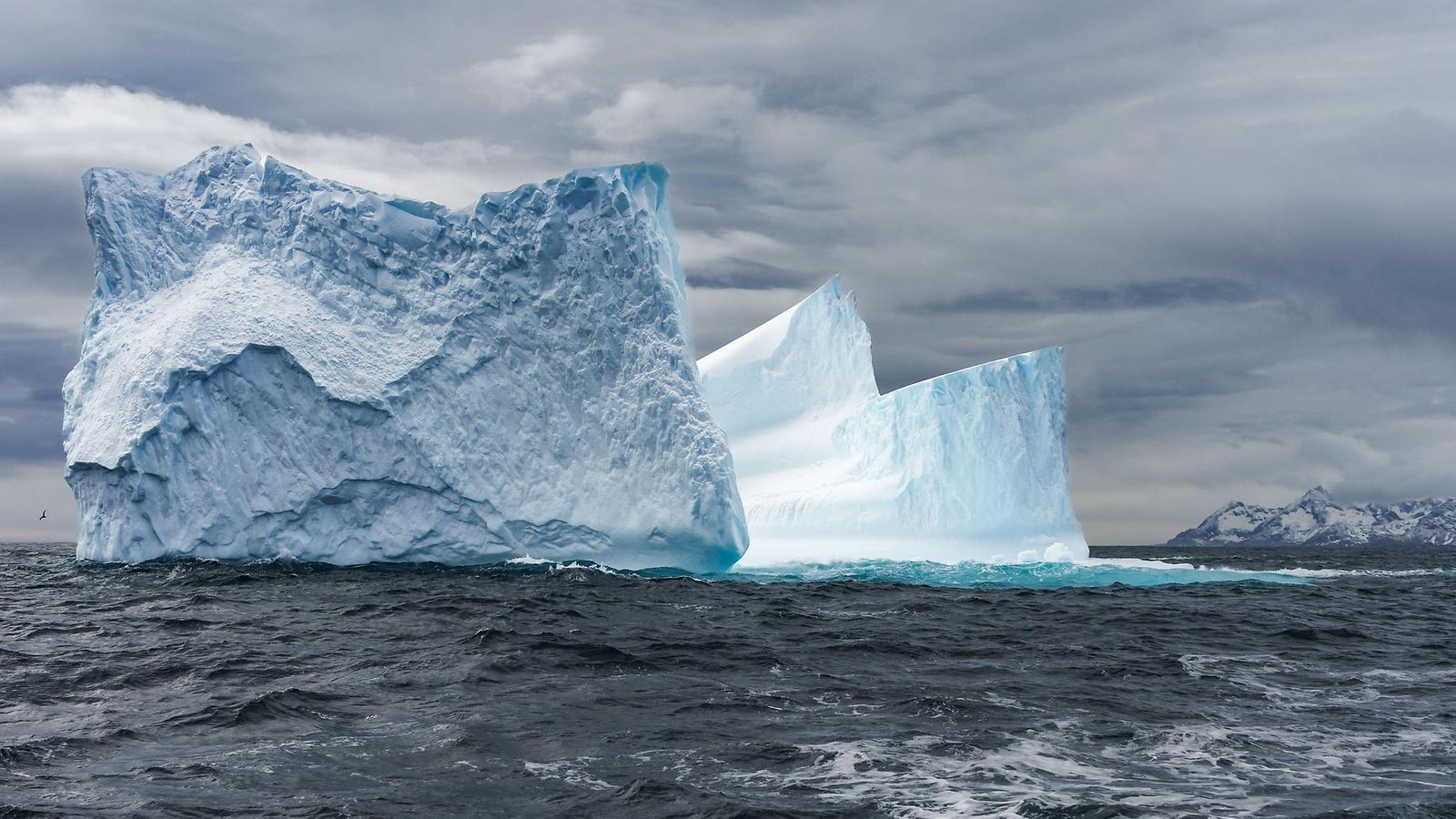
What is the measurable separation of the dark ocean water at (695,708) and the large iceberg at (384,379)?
4462 mm

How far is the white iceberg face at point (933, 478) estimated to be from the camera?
27.8 metres

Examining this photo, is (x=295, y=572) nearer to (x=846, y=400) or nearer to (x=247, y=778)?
(x=247, y=778)

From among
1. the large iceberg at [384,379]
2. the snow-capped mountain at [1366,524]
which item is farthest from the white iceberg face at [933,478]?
the snow-capped mountain at [1366,524]

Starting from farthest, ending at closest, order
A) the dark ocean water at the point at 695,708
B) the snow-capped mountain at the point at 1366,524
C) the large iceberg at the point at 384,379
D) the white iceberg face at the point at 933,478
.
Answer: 1. the snow-capped mountain at the point at 1366,524
2. the white iceberg face at the point at 933,478
3. the large iceberg at the point at 384,379
4. the dark ocean water at the point at 695,708

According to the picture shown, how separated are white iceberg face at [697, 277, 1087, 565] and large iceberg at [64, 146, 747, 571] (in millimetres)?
6836

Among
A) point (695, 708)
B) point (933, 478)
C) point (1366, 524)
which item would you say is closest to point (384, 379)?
point (695, 708)

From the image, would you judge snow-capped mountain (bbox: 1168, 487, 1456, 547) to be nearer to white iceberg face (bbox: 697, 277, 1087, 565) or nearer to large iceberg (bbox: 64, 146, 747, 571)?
white iceberg face (bbox: 697, 277, 1087, 565)

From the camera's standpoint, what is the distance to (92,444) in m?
18.7

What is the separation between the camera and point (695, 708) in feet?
25.9

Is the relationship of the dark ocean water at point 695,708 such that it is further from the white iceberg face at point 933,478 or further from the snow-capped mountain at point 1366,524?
the snow-capped mountain at point 1366,524

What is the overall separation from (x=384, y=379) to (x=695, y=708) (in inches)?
515

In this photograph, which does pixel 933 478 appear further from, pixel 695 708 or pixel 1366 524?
pixel 1366 524

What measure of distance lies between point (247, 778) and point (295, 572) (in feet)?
38.6

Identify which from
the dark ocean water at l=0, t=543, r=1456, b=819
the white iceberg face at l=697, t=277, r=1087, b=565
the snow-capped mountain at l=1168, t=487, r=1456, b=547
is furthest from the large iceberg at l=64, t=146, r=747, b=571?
the snow-capped mountain at l=1168, t=487, r=1456, b=547
